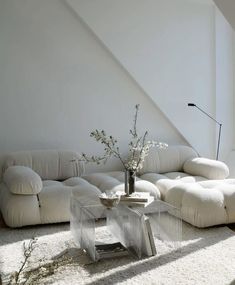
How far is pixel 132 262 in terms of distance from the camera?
2.86 metres

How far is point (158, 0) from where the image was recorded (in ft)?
16.9

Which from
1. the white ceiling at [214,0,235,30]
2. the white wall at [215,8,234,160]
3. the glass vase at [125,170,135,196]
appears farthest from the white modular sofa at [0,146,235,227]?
the white ceiling at [214,0,235,30]

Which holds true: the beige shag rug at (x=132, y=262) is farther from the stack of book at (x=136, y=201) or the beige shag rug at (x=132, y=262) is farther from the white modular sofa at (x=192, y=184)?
the stack of book at (x=136, y=201)

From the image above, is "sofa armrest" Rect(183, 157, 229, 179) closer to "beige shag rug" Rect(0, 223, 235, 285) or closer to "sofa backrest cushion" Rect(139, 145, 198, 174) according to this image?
"sofa backrest cushion" Rect(139, 145, 198, 174)

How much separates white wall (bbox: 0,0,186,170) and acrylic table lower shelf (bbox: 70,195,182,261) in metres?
1.71

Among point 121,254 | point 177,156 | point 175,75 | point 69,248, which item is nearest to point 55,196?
point 69,248

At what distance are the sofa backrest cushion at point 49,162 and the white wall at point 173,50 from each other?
4.95 ft

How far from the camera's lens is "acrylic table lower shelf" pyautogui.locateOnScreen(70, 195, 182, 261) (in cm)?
294

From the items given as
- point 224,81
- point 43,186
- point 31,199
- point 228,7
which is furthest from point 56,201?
point 224,81

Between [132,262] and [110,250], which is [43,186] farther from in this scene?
[132,262]

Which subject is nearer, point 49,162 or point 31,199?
point 31,199

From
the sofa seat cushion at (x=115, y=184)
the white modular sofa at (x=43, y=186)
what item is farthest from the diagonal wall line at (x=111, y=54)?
the white modular sofa at (x=43, y=186)

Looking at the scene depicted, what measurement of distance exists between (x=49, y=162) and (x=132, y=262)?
76.3 inches

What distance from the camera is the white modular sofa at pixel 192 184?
3.53 meters
